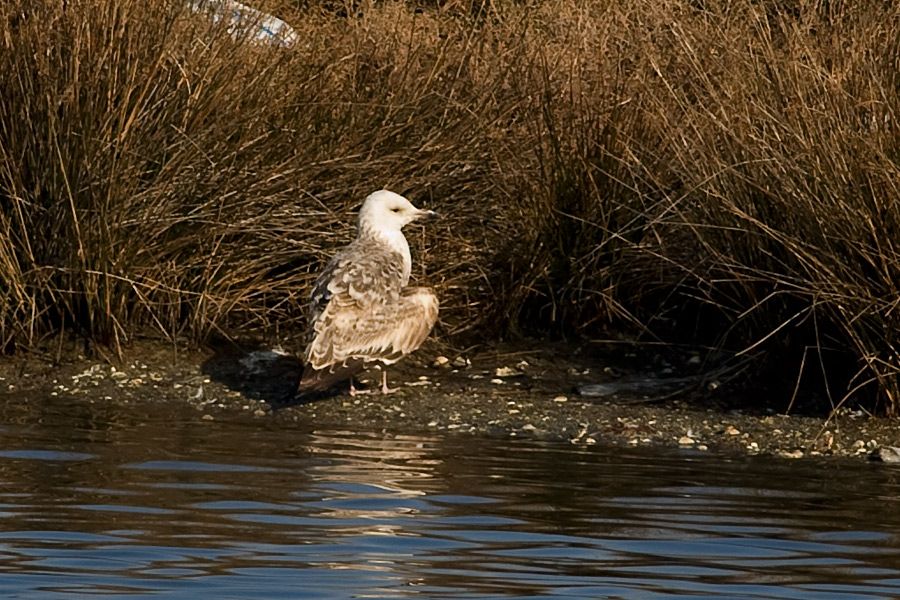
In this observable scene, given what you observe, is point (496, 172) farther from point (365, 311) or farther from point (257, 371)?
point (257, 371)

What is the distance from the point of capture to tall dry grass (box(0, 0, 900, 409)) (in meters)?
9.21

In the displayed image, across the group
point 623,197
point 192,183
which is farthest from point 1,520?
point 623,197

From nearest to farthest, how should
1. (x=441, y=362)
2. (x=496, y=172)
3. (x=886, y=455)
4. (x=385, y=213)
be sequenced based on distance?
1. (x=886, y=455)
2. (x=385, y=213)
3. (x=441, y=362)
4. (x=496, y=172)

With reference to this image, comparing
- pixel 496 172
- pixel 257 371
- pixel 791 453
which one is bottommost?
pixel 257 371

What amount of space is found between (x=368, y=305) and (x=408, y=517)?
3155mm

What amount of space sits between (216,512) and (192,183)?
390 centimetres

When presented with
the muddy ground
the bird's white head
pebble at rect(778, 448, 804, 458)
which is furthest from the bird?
pebble at rect(778, 448, 804, 458)

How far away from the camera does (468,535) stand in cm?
640

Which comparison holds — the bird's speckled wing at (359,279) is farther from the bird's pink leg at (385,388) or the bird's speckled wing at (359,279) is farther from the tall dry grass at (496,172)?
the tall dry grass at (496,172)

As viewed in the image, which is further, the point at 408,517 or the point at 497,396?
the point at 497,396

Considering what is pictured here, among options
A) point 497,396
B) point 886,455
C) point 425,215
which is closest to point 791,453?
point 886,455

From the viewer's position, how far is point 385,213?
33.2 feet

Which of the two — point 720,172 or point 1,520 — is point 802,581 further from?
point 720,172

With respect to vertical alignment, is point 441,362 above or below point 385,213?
below
